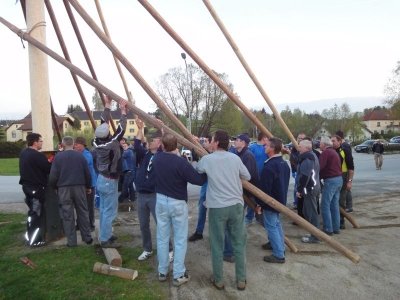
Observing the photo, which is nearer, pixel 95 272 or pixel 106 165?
pixel 95 272

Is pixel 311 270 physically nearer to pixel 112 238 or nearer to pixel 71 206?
pixel 112 238

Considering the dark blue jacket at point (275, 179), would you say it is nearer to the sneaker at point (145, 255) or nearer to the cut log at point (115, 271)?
the sneaker at point (145, 255)

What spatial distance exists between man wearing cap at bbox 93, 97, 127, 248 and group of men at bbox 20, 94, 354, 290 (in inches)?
0.6

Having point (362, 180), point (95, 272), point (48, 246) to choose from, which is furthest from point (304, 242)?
point (362, 180)

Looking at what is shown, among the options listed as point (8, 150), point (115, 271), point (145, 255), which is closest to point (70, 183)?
point (145, 255)

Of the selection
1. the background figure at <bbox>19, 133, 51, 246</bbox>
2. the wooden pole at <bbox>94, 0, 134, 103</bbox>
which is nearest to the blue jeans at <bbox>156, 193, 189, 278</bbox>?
the background figure at <bbox>19, 133, 51, 246</bbox>

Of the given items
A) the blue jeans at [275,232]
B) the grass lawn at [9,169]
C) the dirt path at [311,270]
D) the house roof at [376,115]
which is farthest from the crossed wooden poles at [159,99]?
the house roof at [376,115]

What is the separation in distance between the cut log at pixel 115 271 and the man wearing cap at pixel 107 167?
0.95 metres

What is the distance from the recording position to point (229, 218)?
16.1 ft

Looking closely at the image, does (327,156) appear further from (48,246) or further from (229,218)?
(48,246)

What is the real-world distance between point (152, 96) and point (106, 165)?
1.30 metres

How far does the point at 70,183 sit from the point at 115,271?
1928 mm

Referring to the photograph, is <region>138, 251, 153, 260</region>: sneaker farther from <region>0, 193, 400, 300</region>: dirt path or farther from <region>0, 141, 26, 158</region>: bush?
<region>0, 141, 26, 158</region>: bush

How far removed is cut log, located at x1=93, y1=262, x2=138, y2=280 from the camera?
5.12m
